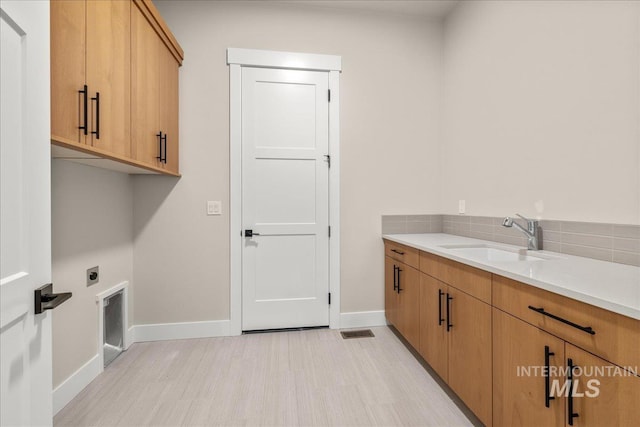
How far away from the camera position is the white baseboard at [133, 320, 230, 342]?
2570 mm

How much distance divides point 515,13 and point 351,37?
1.30 meters

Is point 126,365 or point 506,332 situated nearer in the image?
point 506,332

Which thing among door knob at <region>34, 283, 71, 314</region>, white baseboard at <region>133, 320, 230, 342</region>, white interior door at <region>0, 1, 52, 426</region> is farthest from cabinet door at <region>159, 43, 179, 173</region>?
door knob at <region>34, 283, 71, 314</region>

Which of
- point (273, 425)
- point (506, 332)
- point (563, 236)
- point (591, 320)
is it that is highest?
point (563, 236)

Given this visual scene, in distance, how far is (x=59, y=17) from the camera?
3.86 ft

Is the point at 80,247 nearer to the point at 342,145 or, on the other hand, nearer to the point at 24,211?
the point at 24,211

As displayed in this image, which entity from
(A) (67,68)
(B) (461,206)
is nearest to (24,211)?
(A) (67,68)

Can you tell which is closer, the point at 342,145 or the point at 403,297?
the point at 403,297

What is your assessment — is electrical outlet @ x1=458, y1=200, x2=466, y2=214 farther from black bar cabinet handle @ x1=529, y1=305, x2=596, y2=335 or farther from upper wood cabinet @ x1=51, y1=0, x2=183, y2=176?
upper wood cabinet @ x1=51, y1=0, x2=183, y2=176

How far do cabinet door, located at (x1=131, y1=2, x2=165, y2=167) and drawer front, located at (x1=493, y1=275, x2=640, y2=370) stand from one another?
2.07m

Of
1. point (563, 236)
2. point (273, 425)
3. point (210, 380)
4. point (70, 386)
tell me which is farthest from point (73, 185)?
point (563, 236)

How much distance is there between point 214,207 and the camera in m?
2.66

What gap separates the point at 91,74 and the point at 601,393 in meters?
2.23

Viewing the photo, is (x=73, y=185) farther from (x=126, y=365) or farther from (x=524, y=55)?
(x=524, y=55)
